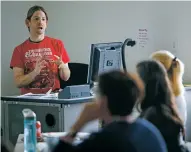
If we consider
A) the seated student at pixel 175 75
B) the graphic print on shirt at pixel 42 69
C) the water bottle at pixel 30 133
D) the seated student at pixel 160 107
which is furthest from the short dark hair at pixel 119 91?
the graphic print on shirt at pixel 42 69

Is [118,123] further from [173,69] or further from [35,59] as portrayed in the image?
[35,59]

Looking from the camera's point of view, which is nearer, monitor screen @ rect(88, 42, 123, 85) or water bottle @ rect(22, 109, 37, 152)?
water bottle @ rect(22, 109, 37, 152)

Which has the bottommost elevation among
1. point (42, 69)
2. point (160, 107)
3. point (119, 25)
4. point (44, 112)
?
point (44, 112)

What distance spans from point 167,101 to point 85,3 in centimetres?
309

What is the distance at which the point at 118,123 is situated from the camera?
145 centimetres

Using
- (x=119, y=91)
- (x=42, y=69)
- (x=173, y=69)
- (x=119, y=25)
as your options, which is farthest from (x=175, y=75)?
(x=119, y=25)

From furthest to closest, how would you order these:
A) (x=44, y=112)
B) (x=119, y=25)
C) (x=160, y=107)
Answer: (x=119, y=25)
(x=44, y=112)
(x=160, y=107)

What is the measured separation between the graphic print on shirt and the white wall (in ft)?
4.85

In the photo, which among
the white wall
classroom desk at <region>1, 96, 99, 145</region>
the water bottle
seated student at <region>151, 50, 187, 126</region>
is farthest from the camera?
the white wall

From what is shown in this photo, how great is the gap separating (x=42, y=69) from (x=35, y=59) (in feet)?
0.33

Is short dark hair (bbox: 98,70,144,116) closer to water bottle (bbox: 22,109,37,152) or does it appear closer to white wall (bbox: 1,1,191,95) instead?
water bottle (bbox: 22,109,37,152)

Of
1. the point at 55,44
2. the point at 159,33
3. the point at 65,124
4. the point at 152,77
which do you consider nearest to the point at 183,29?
the point at 159,33

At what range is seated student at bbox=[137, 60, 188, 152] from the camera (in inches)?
75.7

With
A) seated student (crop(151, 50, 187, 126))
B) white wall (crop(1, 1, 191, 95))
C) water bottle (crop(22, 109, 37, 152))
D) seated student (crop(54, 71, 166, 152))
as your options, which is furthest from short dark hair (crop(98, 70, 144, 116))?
white wall (crop(1, 1, 191, 95))
